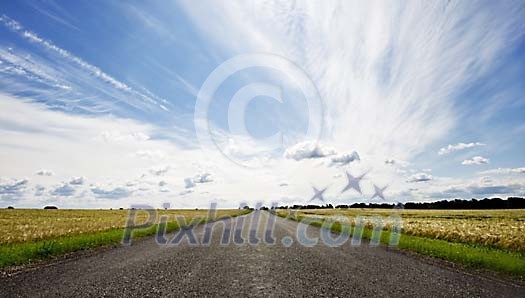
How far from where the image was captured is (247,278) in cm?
897

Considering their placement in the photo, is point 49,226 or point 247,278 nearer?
point 247,278

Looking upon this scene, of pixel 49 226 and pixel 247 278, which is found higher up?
pixel 49 226

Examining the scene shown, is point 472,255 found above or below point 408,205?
below

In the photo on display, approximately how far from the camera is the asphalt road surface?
7.49 metres

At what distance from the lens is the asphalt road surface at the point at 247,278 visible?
295 inches

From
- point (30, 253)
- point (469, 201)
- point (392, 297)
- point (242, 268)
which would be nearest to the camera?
point (392, 297)

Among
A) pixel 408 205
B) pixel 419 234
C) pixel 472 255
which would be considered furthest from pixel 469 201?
pixel 472 255

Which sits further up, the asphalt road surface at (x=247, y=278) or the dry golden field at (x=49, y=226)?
the dry golden field at (x=49, y=226)

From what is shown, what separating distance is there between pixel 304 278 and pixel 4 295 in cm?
693

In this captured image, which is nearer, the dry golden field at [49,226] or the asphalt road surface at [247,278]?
the asphalt road surface at [247,278]

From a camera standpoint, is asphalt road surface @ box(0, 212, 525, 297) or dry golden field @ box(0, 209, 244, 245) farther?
dry golden field @ box(0, 209, 244, 245)

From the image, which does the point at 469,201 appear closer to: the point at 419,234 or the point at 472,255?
the point at 419,234

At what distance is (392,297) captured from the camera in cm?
716

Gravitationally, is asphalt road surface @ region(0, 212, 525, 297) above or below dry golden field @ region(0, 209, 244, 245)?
below
